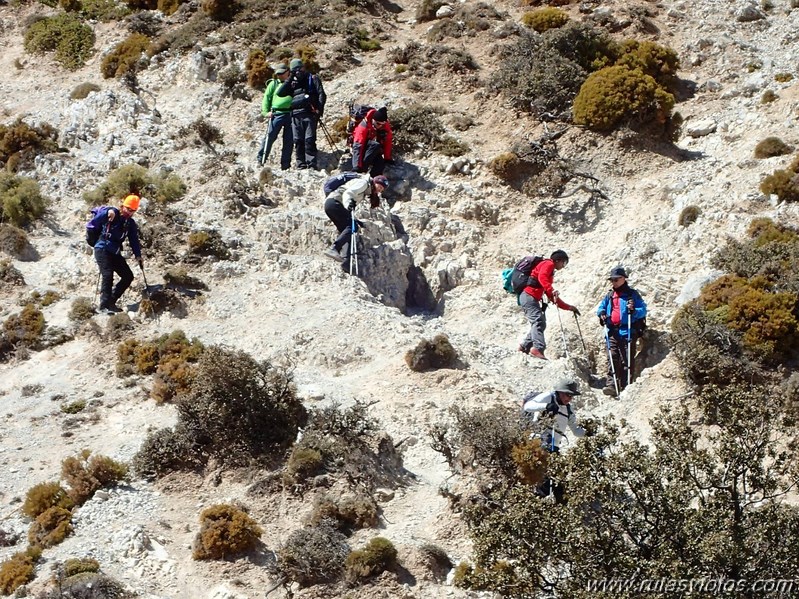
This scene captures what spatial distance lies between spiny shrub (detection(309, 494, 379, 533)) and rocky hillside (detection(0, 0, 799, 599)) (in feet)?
0.62

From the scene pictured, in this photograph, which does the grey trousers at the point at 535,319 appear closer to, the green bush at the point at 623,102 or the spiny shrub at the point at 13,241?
the green bush at the point at 623,102

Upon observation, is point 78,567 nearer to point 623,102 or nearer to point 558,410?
point 558,410

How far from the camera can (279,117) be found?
23.5 meters

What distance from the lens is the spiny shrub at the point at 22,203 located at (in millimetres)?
22312

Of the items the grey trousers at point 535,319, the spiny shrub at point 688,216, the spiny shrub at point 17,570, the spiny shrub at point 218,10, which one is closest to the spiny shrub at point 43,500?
the spiny shrub at point 17,570

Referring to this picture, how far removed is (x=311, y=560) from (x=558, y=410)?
382cm

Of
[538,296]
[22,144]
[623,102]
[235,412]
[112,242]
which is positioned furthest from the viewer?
[22,144]

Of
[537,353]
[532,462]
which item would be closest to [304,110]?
[537,353]

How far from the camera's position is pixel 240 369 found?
49.8 feet

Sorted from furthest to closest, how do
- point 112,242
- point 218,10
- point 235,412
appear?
point 218,10
point 112,242
point 235,412

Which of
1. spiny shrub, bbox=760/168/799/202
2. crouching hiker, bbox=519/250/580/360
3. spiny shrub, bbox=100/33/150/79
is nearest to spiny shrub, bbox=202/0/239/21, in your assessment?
spiny shrub, bbox=100/33/150/79

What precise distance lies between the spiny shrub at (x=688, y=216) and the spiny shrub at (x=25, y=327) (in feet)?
43.3

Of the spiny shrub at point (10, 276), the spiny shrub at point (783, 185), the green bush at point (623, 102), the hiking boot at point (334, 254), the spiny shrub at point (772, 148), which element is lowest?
the spiny shrub at point (10, 276)

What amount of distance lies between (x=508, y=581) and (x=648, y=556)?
4.69ft
